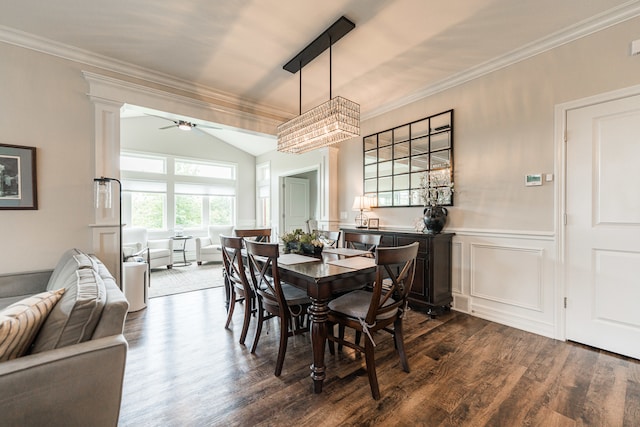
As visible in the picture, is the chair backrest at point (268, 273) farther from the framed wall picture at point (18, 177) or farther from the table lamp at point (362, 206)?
the framed wall picture at point (18, 177)

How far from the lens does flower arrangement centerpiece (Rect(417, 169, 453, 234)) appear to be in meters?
3.15

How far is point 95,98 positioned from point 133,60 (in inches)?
22.8

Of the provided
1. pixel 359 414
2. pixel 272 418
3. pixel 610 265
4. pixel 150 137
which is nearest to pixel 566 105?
pixel 610 265

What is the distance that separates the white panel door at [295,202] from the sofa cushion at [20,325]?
5.56m

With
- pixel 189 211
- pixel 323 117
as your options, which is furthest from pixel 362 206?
pixel 189 211

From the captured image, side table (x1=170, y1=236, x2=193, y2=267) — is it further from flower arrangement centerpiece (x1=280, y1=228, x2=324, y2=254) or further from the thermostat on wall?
the thermostat on wall

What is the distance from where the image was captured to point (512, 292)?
2.80m

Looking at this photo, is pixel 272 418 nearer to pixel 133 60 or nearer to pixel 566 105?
pixel 566 105

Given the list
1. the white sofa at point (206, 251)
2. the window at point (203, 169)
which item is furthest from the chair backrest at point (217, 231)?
the window at point (203, 169)

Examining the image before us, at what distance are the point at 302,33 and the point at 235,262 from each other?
2.22 metres

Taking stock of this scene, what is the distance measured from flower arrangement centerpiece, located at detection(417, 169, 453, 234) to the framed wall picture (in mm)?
4099

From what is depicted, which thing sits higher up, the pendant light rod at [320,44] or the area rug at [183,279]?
the pendant light rod at [320,44]

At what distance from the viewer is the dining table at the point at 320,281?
175 centimetres

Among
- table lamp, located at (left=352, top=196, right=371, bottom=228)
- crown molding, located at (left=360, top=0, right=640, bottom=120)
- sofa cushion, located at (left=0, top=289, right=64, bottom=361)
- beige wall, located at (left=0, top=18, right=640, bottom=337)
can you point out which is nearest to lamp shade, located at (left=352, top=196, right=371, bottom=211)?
table lamp, located at (left=352, top=196, right=371, bottom=228)
